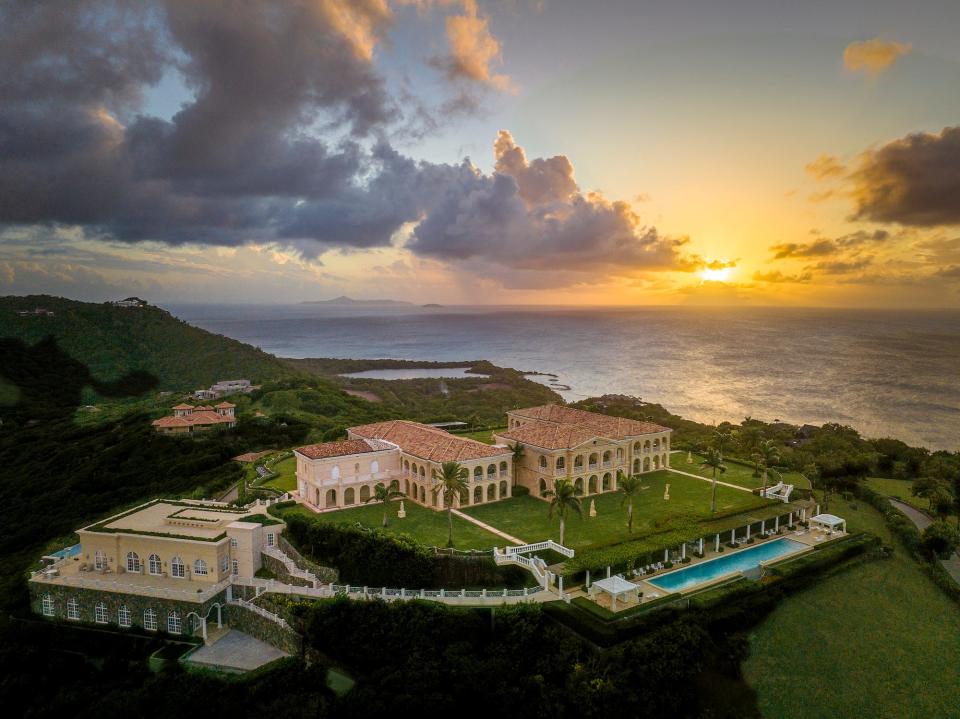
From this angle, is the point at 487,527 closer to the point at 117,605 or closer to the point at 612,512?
the point at 612,512

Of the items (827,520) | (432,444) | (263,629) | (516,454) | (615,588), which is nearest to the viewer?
(615,588)

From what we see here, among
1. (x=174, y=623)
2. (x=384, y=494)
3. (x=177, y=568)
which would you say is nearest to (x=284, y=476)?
(x=384, y=494)

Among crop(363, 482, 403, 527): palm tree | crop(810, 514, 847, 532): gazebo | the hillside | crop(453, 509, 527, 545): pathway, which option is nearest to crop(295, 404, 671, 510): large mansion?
crop(363, 482, 403, 527): palm tree

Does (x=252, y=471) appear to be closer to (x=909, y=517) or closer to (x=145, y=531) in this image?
(x=145, y=531)

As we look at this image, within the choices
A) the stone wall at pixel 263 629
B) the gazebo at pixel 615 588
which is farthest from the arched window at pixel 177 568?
the gazebo at pixel 615 588

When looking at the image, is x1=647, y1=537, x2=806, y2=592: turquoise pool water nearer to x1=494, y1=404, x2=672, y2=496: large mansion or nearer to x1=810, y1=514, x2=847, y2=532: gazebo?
x1=810, y1=514, x2=847, y2=532: gazebo

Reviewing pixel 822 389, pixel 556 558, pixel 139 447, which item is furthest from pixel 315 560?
pixel 822 389

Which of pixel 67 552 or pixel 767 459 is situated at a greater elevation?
pixel 767 459

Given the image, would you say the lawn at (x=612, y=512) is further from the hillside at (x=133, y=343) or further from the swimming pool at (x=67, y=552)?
the hillside at (x=133, y=343)
